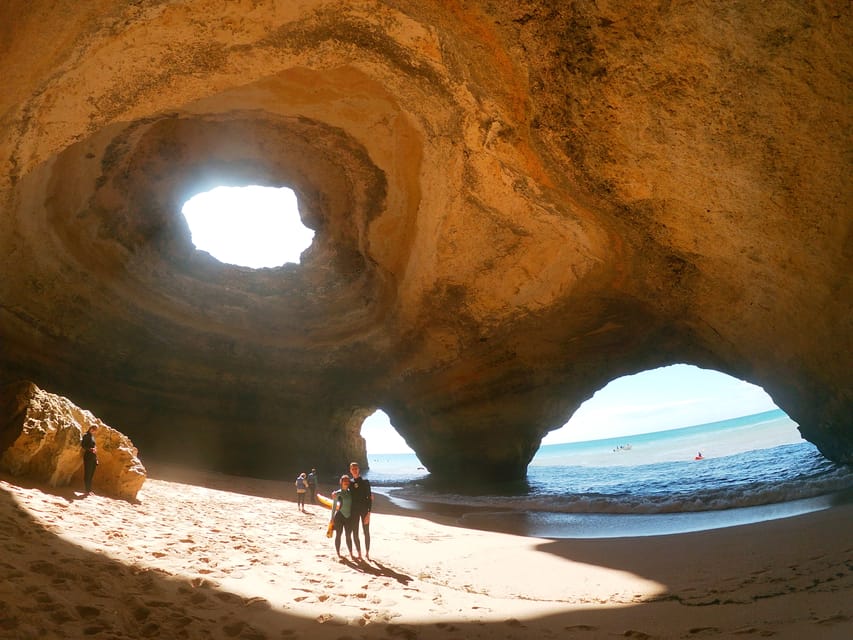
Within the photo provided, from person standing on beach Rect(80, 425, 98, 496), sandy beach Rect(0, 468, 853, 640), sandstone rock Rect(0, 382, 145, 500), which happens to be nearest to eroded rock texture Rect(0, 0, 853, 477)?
sandstone rock Rect(0, 382, 145, 500)

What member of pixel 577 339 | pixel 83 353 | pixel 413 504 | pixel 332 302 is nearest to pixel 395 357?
pixel 332 302

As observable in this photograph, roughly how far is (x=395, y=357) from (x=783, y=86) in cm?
893

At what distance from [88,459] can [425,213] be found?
550 cm

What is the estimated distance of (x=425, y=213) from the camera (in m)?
8.27

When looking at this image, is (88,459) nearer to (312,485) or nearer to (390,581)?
(390,581)

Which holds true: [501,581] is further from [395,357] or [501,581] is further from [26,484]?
[395,357]

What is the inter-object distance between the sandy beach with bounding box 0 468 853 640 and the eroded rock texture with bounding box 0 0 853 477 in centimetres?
323

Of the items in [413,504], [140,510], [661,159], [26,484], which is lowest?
[413,504]

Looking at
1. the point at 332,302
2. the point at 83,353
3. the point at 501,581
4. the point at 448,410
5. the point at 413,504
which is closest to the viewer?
the point at 501,581

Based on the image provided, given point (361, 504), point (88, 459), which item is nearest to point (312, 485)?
point (88, 459)

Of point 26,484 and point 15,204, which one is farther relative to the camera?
point 15,204

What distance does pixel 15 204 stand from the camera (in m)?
7.52

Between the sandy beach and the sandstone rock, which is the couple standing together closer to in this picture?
the sandy beach

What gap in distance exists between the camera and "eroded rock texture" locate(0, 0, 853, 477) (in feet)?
14.6
